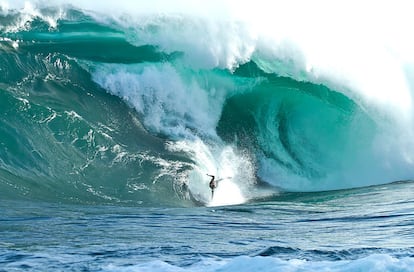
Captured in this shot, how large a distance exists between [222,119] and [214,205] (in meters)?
3.87

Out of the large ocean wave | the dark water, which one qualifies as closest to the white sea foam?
the dark water

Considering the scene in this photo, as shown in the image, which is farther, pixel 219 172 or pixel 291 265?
pixel 219 172

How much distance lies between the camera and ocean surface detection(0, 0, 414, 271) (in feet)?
29.2

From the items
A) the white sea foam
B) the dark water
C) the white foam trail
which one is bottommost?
the white sea foam

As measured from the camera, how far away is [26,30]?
17.3 metres

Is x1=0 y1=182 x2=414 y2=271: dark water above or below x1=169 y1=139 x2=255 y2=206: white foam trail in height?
below

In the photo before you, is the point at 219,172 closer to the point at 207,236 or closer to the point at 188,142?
the point at 188,142

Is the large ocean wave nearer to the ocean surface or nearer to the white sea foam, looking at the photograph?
the ocean surface

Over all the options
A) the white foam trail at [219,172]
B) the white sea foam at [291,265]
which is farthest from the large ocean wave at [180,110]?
the white sea foam at [291,265]

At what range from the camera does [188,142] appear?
1598 centimetres

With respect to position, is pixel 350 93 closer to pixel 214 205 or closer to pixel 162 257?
pixel 214 205

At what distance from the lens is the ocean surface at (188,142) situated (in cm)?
889

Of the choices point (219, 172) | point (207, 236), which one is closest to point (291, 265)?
point (207, 236)

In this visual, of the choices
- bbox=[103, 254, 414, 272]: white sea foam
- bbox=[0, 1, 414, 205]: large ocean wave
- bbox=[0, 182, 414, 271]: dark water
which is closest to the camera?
bbox=[103, 254, 414, 272]: white sea foam
